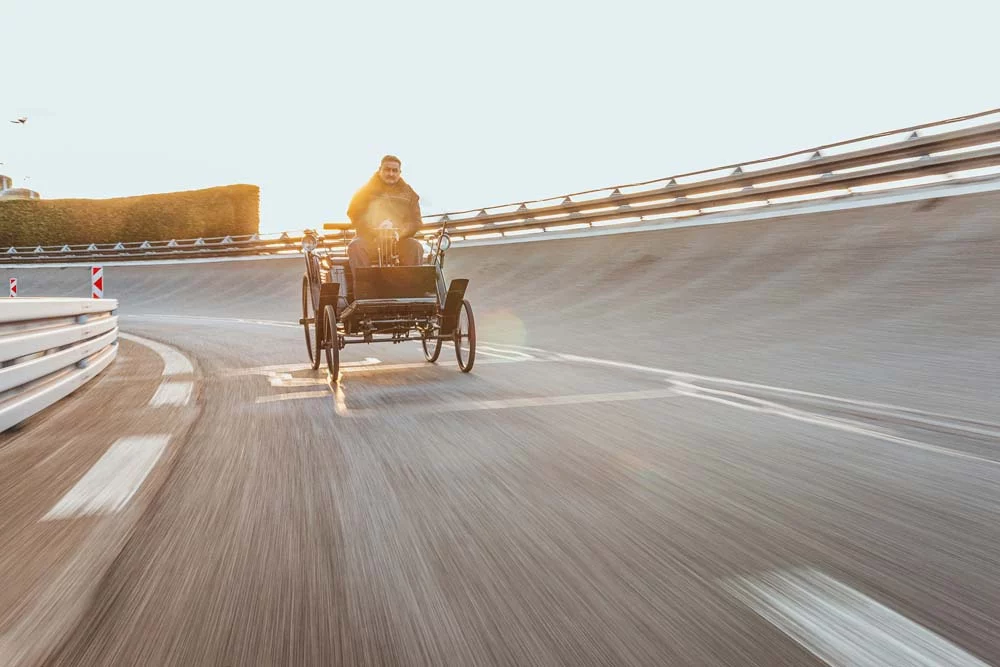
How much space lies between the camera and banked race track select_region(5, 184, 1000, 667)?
2145 mm

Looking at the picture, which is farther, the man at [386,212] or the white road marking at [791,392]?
the man at [386,212]

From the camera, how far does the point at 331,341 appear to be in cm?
820

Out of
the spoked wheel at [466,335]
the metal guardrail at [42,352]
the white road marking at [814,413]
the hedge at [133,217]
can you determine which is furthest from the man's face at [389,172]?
the hedge at [133,217]

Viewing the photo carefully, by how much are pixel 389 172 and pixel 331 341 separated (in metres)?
2.20

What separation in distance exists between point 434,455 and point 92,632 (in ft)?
8.02

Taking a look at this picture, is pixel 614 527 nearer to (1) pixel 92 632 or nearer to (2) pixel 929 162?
(1) pixel 92 632

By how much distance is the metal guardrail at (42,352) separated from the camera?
18.0ft

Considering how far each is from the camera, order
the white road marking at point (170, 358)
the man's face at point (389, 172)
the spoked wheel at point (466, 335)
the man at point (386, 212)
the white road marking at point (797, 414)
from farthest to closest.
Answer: the white road marking at point (170, 358) → the man's face at point (389, 172) → the man at point (386, 212) → the spoked wheel at point (466, 335) → the white road marking at point (797, 414)

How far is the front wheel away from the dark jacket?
3.57ft

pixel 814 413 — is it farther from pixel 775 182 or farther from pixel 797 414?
pixel 775 182

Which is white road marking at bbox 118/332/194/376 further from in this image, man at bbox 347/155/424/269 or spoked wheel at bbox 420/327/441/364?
spoked wheel at bbox 420/327/441/364

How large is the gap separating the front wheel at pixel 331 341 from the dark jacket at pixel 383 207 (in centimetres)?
109

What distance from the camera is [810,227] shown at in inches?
540

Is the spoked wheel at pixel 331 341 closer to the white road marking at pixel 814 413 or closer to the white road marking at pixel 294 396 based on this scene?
the white road marking at pixel 294 396
